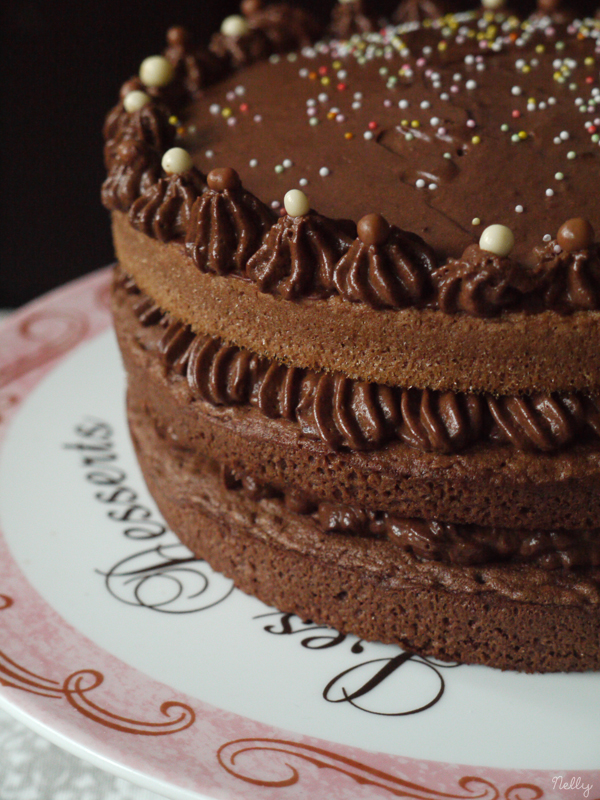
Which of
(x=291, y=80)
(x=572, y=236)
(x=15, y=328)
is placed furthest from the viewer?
(x=15, y=328)

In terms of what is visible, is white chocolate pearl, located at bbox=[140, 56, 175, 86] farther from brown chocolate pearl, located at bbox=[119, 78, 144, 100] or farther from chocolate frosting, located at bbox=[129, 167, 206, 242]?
chocolate frosting, located at bbox=[129, 167, 206, 242]

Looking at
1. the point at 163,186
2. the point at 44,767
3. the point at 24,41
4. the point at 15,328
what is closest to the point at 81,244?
the point at 24,41

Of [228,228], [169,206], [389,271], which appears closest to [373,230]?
[389,271]

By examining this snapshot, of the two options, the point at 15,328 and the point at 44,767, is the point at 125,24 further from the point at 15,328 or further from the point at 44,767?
the point at 44,767

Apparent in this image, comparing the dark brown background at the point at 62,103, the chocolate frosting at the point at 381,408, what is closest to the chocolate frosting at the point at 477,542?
the chocolate frosting at the point at 381,408

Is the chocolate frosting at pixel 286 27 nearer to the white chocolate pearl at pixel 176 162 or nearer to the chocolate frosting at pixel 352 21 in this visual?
the chocolate frosting at pixel 352 21

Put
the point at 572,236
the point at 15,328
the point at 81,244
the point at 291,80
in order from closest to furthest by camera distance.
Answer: the point at 572,236
the point at 291,80
the point at 15,328
the point at 81,244

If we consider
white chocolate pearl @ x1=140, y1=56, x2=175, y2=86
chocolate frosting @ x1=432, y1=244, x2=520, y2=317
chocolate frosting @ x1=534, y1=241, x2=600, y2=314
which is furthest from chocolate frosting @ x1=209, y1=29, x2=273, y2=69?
chocolate frosting @ x1=534, y1=241, x2=600, y2=314
